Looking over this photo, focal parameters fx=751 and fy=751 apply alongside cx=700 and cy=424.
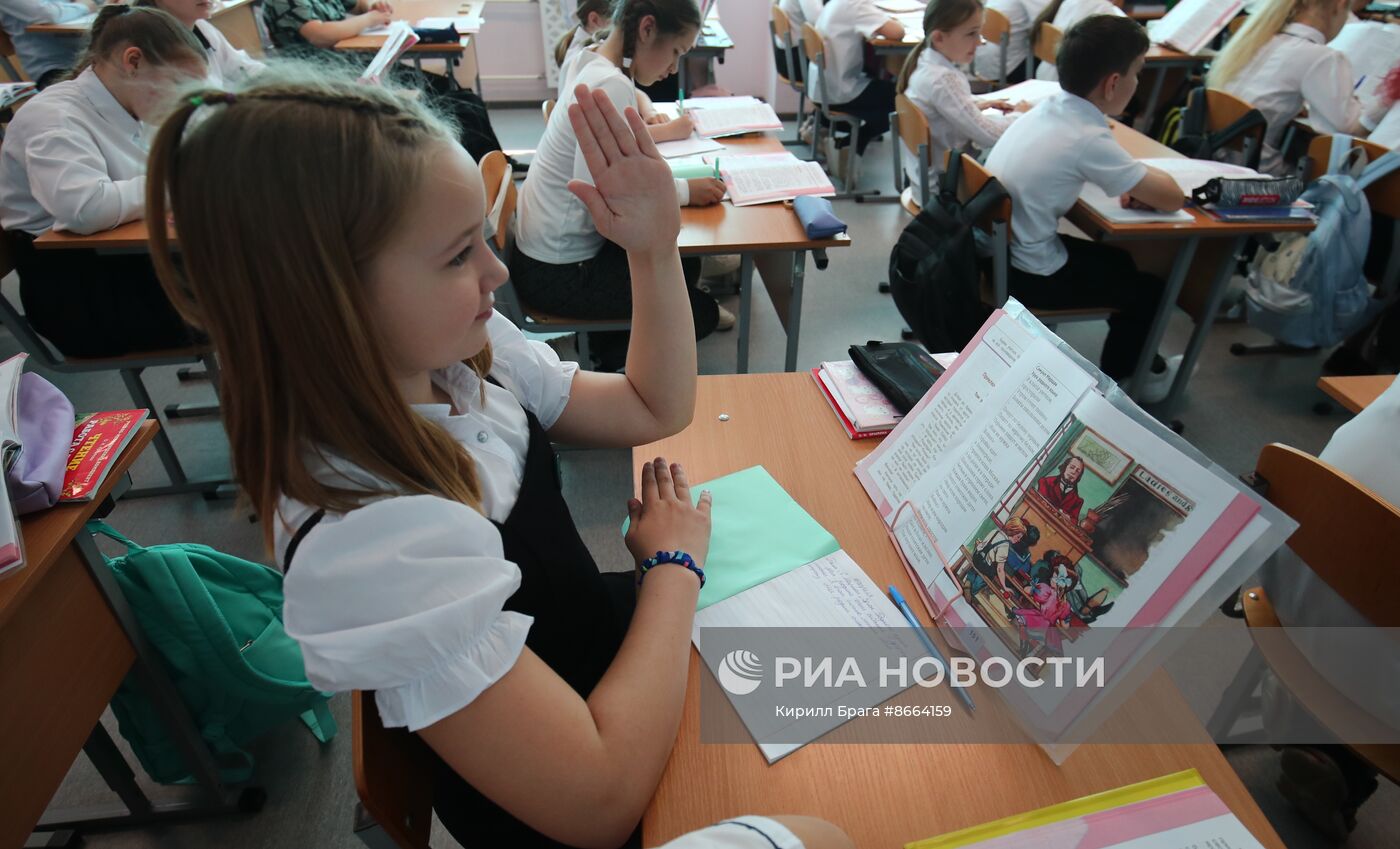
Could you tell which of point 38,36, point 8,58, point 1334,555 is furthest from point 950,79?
point 8,58

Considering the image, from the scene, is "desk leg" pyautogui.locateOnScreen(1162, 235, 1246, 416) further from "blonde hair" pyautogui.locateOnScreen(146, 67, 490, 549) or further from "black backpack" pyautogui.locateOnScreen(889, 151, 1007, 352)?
"blonde hair" pyautogui.locateOnScreen(146, 67, 490, 549)

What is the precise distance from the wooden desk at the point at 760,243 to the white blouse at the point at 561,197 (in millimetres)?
105

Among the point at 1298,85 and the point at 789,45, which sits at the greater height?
the point at 1298,85

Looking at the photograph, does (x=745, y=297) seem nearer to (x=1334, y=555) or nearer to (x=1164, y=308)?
(x=1164, y=308)

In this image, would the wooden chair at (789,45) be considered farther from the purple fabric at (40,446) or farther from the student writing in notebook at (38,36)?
the purple fabric at (40,446)

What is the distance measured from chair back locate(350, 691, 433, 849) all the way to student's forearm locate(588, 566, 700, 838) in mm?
184

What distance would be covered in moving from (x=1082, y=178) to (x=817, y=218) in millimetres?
801

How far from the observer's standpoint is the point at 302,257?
23.2 inches

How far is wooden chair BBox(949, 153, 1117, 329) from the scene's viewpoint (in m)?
2.08

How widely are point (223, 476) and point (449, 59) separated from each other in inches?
106

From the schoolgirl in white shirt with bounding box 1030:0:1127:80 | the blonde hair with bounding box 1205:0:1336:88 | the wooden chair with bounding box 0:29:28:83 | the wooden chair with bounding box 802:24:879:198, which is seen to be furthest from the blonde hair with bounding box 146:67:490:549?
the wooden chair with bounding box 0:29:28:83

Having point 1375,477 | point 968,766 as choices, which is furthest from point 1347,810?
point 968,766

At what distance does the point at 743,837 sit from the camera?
58 cm

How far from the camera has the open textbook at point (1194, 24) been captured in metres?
3.66
